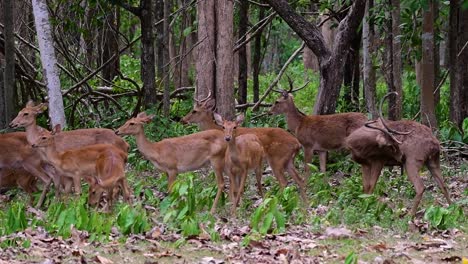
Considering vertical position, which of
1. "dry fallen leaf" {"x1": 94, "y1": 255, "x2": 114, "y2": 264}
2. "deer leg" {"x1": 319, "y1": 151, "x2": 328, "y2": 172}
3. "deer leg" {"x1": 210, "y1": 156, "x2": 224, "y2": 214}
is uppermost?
"deer leg" {"x1": 210, "y1": 156, "x2": 224, "y2": 214}

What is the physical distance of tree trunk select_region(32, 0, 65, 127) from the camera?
13016 millimetres

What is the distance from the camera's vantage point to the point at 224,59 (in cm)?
1448

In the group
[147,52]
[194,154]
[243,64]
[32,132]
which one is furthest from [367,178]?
[243,64]

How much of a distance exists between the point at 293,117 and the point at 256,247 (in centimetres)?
656

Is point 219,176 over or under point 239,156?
under

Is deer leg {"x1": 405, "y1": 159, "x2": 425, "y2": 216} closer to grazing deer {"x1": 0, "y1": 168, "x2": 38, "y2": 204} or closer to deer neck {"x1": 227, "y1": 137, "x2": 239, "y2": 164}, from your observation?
deer neck {"x1": 227, "y1": 137, "x2": 239, "y2": 164}

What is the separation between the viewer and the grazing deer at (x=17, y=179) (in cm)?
1171

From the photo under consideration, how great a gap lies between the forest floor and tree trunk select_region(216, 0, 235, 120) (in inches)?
216

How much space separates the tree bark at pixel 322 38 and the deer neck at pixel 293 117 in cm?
66

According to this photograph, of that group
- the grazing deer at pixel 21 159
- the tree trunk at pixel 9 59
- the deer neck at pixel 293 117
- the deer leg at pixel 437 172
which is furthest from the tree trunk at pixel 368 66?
the grazing deer at pixel 21 159

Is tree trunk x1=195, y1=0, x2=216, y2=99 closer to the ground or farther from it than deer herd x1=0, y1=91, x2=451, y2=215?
farther from it

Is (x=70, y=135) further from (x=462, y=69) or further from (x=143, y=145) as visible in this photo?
(x=462, y=69)

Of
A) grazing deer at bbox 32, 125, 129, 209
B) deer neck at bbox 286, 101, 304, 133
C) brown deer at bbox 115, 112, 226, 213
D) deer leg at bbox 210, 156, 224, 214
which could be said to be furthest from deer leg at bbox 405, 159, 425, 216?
deer neck at bbox 286, 101, 304, 133

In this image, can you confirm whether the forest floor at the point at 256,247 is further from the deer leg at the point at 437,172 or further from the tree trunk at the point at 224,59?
the tree trunk at the point at 224,59
